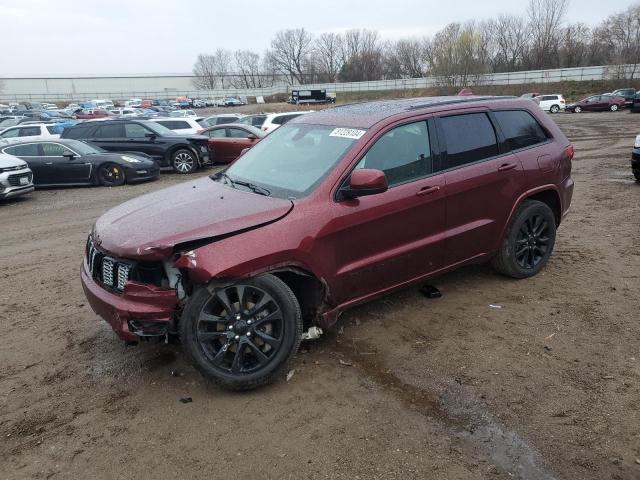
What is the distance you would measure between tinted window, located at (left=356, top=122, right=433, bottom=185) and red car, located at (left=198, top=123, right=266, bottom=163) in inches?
460

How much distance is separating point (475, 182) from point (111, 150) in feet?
43.8

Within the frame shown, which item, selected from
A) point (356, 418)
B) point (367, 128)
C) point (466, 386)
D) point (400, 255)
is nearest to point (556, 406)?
point (466, 386)

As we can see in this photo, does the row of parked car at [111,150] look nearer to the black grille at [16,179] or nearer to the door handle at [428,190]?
the black grille at [16,179]

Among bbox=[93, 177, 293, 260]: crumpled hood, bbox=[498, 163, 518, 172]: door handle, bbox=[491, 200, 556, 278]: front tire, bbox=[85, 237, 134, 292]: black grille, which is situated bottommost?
bbox=[491, 200, 556, 278]: front tire

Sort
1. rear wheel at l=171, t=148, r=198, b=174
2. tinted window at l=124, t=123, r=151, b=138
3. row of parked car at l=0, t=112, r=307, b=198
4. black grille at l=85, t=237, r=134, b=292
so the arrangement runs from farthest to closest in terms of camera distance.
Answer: tinted window at l=124, t=123, r=151, b=138
rear wheel at l=171, t=148, r=198, b=174
row of parked car at l=0, t=112, r=307, b=198
black grille at l=85, t=237, r=134, b=292

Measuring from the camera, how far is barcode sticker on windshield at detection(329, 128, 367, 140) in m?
4.02

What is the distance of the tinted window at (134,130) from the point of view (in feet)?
49.7

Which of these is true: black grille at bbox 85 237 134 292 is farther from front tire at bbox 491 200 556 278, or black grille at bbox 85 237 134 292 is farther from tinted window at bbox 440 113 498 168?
front tire at bbox 491 200 556 278

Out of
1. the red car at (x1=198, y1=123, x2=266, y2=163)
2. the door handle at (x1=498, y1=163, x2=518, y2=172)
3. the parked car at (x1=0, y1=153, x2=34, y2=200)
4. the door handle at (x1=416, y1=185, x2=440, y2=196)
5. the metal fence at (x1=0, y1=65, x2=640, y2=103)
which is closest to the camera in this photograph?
the door handle at (x1=416, y1=185, x2=440, y2=196)

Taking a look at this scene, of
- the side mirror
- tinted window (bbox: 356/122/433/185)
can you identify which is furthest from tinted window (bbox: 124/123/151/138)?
the side mirror

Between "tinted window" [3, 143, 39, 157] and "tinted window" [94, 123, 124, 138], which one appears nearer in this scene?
"tinted window" [3, 143, 39, 157]

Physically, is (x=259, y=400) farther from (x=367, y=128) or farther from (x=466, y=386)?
(x=367, y=128)

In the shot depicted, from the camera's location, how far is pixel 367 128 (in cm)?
405

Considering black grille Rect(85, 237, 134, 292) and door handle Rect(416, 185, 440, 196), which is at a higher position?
door handle Rect(416, 185, 440, 196)
